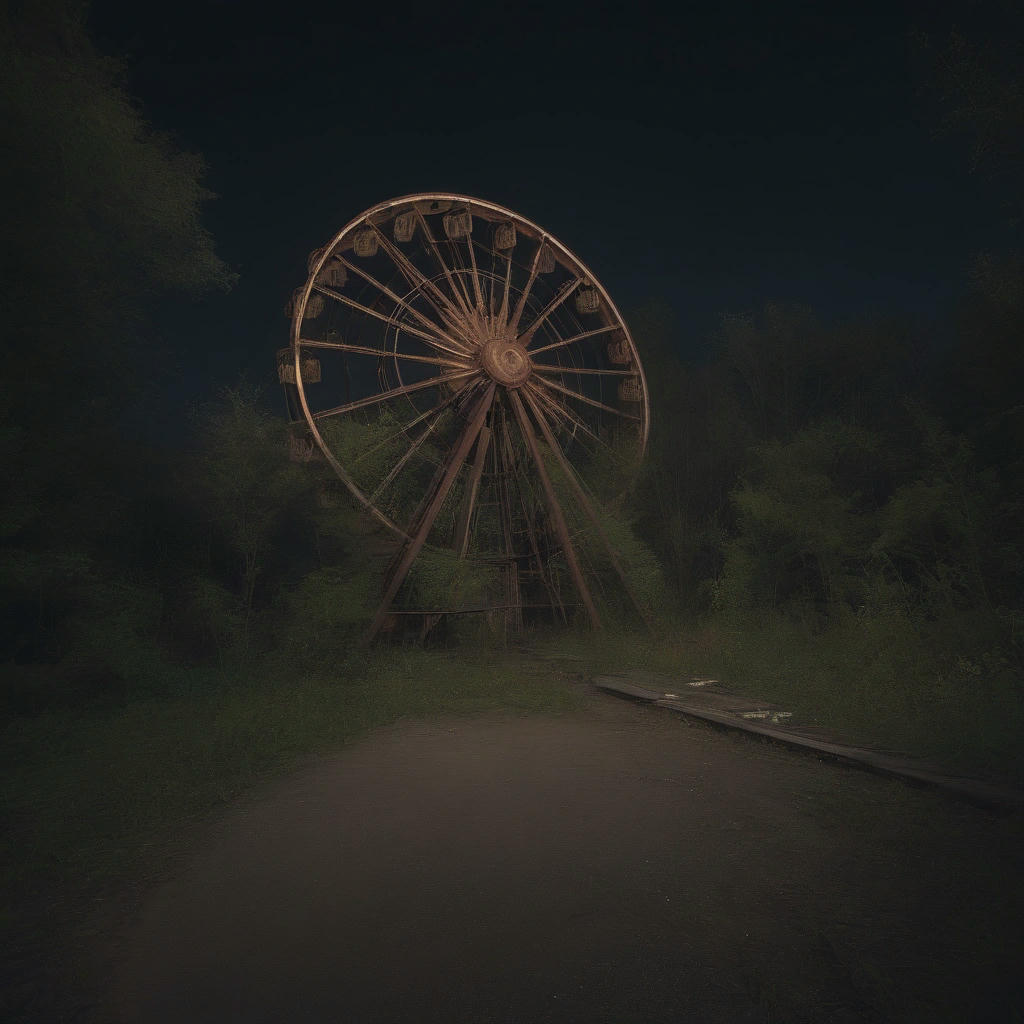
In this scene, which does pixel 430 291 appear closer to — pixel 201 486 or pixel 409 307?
pixel 409 307

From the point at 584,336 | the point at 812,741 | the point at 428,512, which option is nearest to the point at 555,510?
the point at 428,512

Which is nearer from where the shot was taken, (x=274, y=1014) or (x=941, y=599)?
(x=274, y=1014)

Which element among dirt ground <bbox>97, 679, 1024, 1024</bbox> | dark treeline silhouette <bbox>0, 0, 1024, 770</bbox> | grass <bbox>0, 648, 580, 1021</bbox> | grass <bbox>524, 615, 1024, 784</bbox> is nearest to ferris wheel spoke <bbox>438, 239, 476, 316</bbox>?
dark treeline silhouette <bbox>0, 0, 1024, 770</bbox>

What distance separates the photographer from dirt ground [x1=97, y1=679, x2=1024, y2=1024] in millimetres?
→ 2402

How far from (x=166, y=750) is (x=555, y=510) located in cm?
797

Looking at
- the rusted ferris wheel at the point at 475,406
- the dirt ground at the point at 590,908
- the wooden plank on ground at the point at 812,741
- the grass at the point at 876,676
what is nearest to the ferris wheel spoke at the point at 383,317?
the rusted ferris wheel at the point at 475,406

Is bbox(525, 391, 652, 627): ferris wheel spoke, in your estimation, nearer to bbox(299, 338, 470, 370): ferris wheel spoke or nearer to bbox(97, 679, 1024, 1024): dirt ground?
bbox(299, 338, 470, 370): ferris wheel spoke

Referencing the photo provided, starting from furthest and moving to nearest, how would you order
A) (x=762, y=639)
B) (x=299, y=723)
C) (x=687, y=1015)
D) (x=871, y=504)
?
(x=871, y=504) → (x=762, y=639) → (x=299, y=723) → (x=687, y=1015)

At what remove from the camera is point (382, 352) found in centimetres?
1233

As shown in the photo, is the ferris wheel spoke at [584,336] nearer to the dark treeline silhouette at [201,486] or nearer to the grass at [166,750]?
the dark treeline silhouette at [201,486]

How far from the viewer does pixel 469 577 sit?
1211 cm

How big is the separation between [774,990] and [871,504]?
11658 millimetres

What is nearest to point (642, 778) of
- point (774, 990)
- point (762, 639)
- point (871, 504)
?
point (774, 990)

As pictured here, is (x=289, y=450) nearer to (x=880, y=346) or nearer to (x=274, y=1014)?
(x=274, y=1014)
